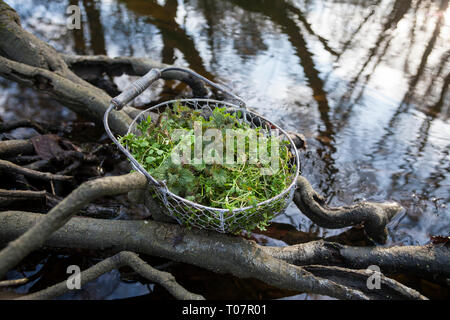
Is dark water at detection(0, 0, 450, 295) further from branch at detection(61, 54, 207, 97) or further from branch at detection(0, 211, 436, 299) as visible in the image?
branch at detection(0, 211, 436, 299)

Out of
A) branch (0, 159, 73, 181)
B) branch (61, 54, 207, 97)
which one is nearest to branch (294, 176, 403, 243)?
branch (0, 159, 73, 181)

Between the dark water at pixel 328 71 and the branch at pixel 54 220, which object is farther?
the dark water at pixel 328 71

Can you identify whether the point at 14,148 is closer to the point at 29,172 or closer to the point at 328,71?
the point at 29,172

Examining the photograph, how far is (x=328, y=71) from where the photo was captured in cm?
548

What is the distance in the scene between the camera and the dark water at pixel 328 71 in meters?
3.79

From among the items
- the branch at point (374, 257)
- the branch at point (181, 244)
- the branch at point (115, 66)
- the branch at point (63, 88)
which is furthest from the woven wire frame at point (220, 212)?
the branch at point (115, 66)

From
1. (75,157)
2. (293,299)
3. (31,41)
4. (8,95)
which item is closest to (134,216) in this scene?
(75,157)

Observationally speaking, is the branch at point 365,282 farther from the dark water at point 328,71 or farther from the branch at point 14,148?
the branch at point 14,148

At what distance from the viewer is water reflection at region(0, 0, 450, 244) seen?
380cm

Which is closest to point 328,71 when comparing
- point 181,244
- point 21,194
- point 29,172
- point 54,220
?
Result: point 181,244

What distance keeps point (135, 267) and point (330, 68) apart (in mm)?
4709

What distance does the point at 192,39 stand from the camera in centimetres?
604

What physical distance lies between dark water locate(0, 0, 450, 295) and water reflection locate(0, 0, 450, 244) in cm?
2

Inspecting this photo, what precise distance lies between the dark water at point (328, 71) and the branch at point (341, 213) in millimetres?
352
